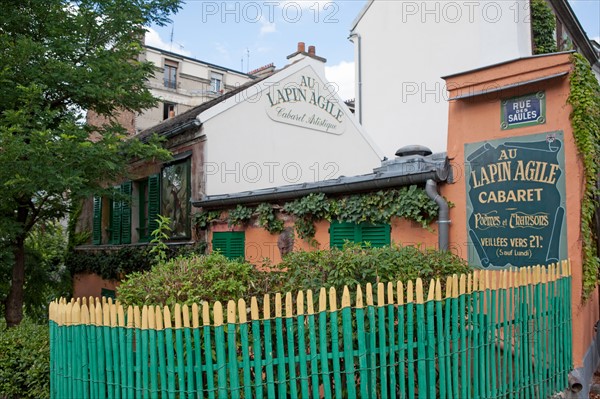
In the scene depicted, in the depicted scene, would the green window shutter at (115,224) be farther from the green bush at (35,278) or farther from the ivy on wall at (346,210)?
the ivy on wall at (346,210)

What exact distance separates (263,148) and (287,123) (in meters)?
1.18

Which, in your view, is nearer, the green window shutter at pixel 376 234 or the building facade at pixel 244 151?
the green window shutter at pixel 376 234

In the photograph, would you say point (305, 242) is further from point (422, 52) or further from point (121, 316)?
point (422, 52)

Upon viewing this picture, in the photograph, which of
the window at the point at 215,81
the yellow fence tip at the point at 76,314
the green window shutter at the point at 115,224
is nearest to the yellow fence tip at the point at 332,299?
the yellow fence tip at the point at 76,314

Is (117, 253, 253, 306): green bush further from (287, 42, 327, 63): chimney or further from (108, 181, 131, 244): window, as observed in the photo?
(287, 42, 327, 63): chimney

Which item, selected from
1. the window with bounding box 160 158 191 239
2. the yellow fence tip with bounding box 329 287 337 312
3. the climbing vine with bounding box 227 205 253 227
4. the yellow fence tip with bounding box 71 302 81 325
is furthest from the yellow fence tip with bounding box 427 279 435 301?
the window with bounding box 160 158 191 239

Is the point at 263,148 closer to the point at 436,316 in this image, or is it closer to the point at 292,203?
the point at 292,203

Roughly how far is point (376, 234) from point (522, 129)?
2653 mm

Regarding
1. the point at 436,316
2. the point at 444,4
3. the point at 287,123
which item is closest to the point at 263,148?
the point at 287,123

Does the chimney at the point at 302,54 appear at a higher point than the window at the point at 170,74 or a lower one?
lower

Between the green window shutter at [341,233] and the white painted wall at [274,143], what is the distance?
13.9 ft

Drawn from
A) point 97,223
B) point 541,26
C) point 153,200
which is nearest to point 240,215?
point 153,200

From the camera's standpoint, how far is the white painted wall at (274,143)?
11758 mm

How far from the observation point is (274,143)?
13.1 m
